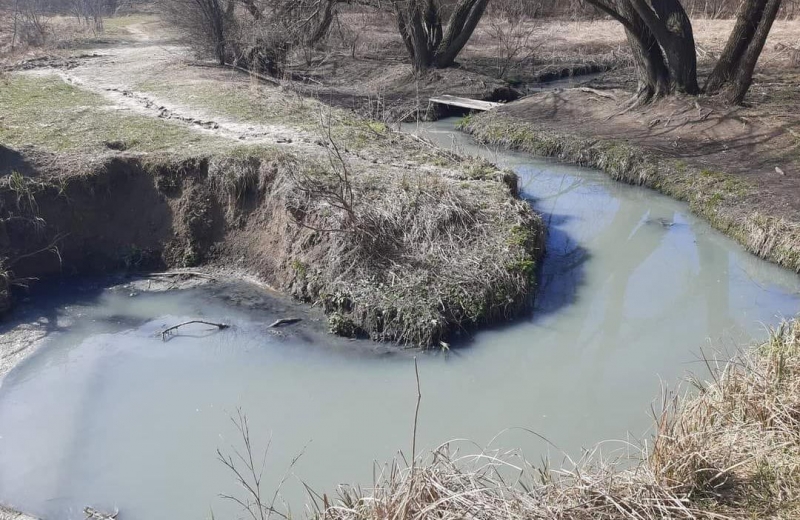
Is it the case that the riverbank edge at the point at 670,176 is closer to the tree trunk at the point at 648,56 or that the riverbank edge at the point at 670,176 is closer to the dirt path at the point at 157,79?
the tree trunk at the point at 648,56

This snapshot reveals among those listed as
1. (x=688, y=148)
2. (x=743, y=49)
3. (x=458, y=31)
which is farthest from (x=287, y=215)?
(x=458, y=31)

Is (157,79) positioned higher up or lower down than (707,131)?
higher up

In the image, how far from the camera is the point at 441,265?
26.3 ft

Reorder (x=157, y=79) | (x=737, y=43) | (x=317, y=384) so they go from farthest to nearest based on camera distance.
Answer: (x=157, y=79), (x=737, y=43), (x=317, y=384)

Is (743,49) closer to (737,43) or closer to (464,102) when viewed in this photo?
(737,43)

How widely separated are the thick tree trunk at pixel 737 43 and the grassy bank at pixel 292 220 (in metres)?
6.88

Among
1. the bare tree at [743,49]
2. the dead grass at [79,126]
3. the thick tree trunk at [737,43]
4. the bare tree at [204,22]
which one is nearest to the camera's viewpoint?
the dead grass at [79,126]

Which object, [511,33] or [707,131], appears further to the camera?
[511,33]

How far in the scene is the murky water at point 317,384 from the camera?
569 cm

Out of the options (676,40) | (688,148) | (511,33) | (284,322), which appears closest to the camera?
(284,322)

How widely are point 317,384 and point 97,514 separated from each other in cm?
224

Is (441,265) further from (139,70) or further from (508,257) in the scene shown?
(139,70)

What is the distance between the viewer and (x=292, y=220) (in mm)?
8812

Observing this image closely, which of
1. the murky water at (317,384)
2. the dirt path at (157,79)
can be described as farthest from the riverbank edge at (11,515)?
the dirt path at (157,79)
